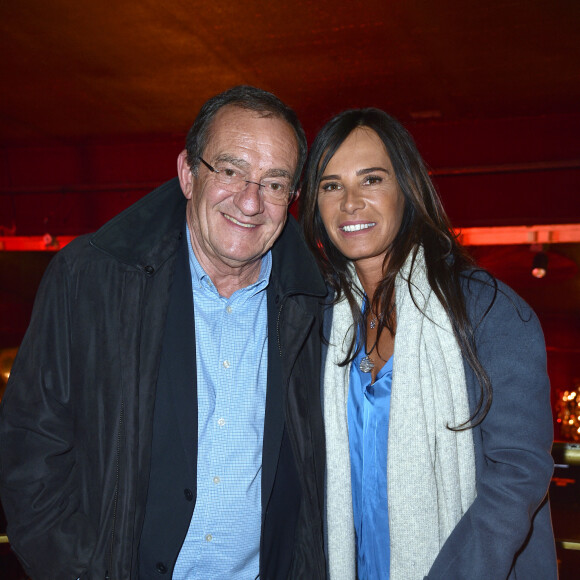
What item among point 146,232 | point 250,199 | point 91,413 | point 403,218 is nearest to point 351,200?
point 403,218

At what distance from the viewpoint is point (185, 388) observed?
5.10 feet

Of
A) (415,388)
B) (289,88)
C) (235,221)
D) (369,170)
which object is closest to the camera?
(415,388)

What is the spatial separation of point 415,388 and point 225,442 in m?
0.60

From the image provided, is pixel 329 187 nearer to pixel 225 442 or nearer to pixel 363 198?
pixel 363 198

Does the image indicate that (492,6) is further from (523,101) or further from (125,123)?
(125,123)

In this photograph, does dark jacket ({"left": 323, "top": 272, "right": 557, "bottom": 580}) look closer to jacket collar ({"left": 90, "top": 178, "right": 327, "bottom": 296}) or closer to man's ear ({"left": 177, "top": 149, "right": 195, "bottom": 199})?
jacket collar ({"left": 90, "top": 178, "right": 327, "bottom": 296})

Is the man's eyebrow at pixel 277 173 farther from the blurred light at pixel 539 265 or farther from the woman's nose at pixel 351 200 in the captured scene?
the blurred light at pixel 539 265

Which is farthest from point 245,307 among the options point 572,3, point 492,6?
point 572,3

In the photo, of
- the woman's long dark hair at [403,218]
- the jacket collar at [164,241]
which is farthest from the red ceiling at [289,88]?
the jacket collar at [164,241]

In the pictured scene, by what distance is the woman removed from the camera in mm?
1433

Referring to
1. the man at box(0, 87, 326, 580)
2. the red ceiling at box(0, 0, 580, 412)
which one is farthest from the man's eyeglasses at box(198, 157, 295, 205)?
the red ceiling at box(0, 0, 580, 412)

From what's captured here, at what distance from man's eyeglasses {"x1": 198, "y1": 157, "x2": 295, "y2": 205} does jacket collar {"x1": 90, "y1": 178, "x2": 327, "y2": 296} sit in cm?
16

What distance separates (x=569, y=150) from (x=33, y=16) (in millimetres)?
5431

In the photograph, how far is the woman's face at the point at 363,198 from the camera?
182 centimetres
